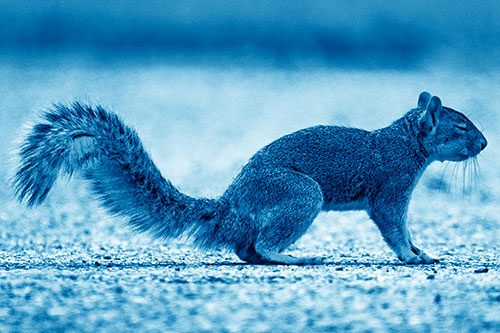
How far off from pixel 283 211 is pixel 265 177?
0.31 m

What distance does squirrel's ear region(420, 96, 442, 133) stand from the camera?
7.24m

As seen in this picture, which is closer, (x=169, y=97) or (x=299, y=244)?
(x=299, y=244)

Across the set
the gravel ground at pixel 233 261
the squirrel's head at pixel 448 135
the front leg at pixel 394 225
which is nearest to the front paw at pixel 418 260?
the front leg at pixel 394 225

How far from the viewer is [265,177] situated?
6.72 m

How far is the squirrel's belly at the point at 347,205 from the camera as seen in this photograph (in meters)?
6.91

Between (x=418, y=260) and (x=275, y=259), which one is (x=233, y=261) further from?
(x=418, y=260)

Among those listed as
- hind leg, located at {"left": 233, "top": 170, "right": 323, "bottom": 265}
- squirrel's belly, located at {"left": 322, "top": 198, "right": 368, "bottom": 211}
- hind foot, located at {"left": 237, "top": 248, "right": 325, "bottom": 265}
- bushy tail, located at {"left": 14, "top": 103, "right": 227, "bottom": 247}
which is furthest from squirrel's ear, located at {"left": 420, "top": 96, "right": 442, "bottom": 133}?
bushy tail, located at {"left": 14, "top": 103, "right": 227, "bottom": 247}

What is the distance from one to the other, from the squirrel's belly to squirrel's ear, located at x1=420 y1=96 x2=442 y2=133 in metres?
0.79

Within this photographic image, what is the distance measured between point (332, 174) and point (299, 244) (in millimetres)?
2314

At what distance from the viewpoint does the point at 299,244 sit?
29.7ft

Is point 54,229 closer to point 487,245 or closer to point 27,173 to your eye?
point 27,173

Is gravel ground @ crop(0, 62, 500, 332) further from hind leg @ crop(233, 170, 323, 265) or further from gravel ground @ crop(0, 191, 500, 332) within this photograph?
hind leg @ crop(233, 170, 323, 265)

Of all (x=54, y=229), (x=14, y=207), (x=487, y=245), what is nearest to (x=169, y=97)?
(x=14, y=207)

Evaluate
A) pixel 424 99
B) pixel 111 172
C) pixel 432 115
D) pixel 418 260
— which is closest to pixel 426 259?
pixel 418 260
